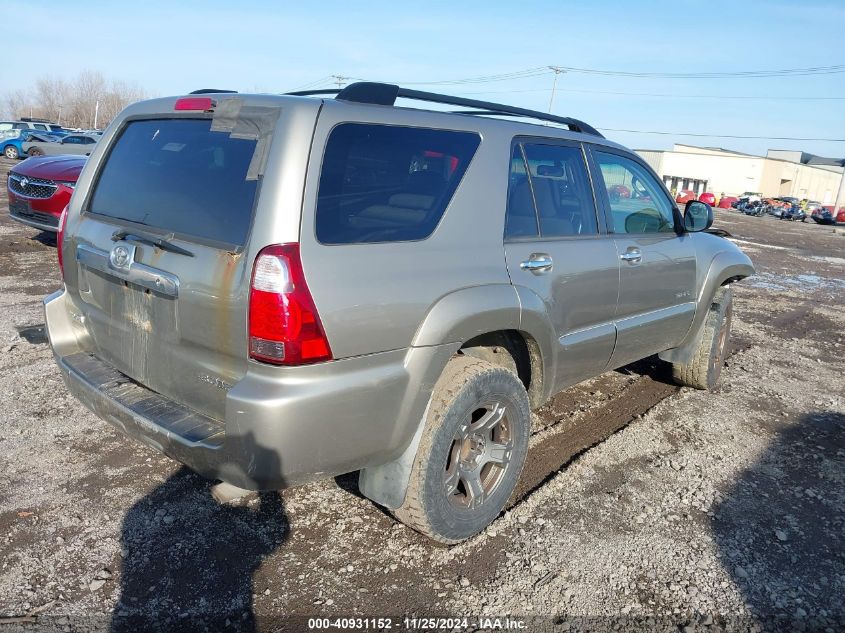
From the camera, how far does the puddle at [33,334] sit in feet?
17.5

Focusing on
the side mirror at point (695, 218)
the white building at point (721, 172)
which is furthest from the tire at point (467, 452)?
the white building at point (721, 172)

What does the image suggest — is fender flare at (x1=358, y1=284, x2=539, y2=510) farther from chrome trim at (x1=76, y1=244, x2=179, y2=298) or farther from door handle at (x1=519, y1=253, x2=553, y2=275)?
chrome trim at (x1=76, y1=244, x2=179, y2=298)

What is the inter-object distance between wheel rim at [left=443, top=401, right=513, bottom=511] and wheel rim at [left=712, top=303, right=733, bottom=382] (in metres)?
2.83

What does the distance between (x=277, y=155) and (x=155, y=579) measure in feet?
5.91

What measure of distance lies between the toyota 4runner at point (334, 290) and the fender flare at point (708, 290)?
1.57 meters

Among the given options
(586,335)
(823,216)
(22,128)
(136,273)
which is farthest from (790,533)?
(823,216)

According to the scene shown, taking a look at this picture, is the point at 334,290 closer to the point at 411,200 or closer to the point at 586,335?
the point at 411,200

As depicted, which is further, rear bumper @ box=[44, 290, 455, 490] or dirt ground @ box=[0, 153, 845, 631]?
dirt ground @ box=[0, 153, 845, 631]

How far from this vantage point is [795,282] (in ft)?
40.3

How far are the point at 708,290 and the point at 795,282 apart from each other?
8886mm

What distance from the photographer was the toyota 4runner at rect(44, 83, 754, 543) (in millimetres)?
2338

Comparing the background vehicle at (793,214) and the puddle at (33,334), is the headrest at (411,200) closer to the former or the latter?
the puddle at (33,334)

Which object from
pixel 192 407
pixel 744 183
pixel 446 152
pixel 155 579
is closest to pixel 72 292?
pixel 192 407

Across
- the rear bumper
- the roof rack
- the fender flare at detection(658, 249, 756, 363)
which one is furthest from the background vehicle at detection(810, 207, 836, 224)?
the rear bumper
